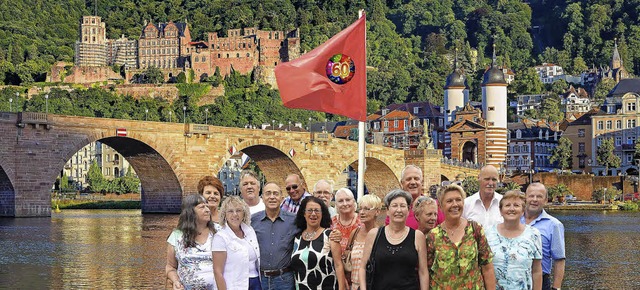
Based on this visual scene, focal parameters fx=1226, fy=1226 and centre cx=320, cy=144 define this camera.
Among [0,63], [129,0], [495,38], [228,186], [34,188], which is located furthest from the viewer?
[129,0]

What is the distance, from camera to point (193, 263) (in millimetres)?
10734

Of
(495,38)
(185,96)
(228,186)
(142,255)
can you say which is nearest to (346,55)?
(142,255)

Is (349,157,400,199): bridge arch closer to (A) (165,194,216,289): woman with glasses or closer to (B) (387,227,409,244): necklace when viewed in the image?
(A) (165,194,216,289): woman with glasses

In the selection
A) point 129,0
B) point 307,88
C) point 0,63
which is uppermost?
point 129,0

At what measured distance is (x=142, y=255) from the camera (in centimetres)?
3362

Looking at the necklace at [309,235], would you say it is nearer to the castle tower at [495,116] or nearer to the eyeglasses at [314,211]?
the eyeglasses at [314,211]

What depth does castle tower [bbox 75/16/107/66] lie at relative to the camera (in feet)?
493

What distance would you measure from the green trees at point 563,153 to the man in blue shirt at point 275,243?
8039 centimetres

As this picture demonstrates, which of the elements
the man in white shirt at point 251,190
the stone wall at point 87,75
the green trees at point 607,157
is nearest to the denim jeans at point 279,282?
the man in white shirt at point 251,190

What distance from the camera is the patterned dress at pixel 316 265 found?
11.5 meters

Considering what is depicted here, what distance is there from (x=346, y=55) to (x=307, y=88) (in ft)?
2.01

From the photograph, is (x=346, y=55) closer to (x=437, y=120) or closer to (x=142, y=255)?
(x=142, y=255)

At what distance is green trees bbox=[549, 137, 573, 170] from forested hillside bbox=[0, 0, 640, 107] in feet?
118

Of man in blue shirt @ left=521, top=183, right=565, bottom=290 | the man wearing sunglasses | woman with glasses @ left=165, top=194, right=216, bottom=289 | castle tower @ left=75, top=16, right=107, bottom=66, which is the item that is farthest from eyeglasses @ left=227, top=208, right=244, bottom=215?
castle tower @ left=75, top=16, right=107, bottom=66
